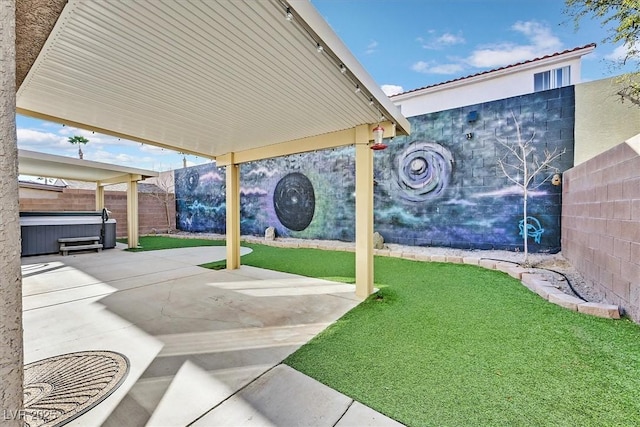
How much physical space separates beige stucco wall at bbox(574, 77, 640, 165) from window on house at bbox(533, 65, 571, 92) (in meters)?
3.72

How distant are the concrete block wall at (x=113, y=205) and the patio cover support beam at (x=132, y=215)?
2.99 m

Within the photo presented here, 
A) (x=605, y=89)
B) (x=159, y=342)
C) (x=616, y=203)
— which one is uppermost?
(x=605, y=89)

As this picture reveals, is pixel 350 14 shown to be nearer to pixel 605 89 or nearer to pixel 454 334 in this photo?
pixel 605 89

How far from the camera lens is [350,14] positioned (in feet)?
21.7

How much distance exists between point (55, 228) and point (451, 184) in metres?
12.3

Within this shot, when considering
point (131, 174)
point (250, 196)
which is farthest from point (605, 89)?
point (131, 174)

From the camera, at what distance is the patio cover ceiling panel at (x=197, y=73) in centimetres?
206

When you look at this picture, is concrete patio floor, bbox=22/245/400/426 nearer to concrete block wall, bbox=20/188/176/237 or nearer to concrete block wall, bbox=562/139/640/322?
concrete block wall, bbox=562/139/640/322

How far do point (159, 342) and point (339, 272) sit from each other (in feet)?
12.1

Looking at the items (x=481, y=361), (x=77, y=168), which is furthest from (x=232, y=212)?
(x=77, y=168)

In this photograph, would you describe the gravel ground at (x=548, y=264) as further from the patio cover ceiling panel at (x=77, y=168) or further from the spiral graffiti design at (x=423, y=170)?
the patio cover ceiling panel at (x=77, y=168)

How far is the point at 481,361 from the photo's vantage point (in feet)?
7.97

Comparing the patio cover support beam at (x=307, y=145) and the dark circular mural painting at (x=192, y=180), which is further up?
the dark circular mural painting at (x=192, y=180)

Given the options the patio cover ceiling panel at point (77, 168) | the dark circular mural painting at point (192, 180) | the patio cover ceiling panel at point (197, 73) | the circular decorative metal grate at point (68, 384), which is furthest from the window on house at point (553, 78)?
the dark circular mural painting at point (192, 180)
